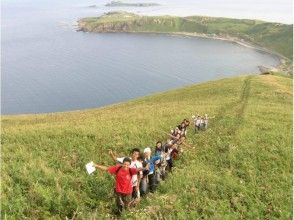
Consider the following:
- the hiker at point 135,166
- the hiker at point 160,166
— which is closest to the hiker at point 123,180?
the hiker at point 135,166

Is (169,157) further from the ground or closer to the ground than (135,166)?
closer to the ground

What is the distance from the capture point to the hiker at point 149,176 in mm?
16109

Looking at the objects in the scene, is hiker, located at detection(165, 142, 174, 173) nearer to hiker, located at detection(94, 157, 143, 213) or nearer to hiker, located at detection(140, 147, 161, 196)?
hiker, located at detection(140, 147, 161, 196)

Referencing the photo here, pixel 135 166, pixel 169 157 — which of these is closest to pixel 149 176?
pixel 135 166

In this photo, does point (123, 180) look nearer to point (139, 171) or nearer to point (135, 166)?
point (139, 171)

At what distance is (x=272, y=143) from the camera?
2305 cm

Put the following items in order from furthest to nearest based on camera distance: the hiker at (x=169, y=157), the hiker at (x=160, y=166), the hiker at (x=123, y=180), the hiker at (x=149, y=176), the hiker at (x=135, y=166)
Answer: the hiker at (x=169, y=157)
the hiker at (x=160, y=166)
the hiker at (x=149, y=176)
the hiker at (x=135, y=166)
the hiker at (x=123, y=180)

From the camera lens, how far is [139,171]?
14.7 metres

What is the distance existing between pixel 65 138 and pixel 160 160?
818cm

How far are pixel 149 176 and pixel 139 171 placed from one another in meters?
1.86

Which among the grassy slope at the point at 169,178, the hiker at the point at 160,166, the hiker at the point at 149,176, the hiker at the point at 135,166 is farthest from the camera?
the hiker at the point at 160,166

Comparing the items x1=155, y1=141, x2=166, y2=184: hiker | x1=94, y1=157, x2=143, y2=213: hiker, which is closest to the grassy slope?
x1=155, y1=141, x2=166, y2=184: hiker

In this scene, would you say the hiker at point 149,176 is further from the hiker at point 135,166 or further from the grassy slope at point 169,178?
the hiker at point 135,166

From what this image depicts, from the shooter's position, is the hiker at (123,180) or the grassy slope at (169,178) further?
the grassy slope at (169,178)
